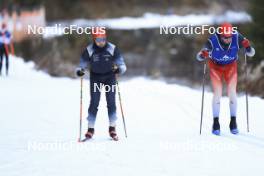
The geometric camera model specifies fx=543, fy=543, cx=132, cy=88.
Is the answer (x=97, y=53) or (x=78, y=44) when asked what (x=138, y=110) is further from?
(x=78, y=44)

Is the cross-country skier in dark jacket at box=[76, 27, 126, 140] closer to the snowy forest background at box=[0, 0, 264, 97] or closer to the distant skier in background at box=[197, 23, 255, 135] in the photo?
the distant skier in background at box=[197, 23, 255, 135]

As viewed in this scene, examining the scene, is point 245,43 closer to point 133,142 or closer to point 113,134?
point 133,142

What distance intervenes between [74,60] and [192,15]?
532 inches

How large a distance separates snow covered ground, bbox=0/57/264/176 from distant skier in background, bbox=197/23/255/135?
575 millimetres

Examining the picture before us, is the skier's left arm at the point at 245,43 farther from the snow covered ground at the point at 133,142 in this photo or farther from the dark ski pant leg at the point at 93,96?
the dark ski pant leg at the point at 93,96

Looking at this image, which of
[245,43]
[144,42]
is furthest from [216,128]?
[144,42]

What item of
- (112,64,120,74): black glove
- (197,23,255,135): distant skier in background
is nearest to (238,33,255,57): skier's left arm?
(197,23,255,135): distant skier in background

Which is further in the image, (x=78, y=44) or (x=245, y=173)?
(x=78, y=44)

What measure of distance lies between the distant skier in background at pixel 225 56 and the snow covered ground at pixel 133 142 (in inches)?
22.6

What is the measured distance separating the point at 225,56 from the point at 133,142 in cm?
217

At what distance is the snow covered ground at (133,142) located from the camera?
6.99 m

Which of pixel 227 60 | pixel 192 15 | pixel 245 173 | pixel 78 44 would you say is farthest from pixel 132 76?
pixel 245 173

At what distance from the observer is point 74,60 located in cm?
3550

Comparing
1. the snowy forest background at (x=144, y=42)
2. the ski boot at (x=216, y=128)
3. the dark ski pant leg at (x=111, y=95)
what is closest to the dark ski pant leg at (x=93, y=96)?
the dark ski pant leg at (x=111, y=95)
